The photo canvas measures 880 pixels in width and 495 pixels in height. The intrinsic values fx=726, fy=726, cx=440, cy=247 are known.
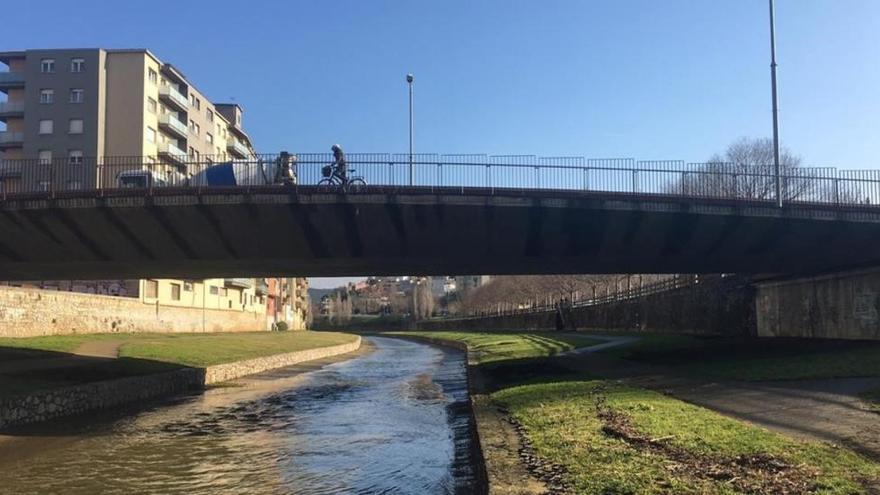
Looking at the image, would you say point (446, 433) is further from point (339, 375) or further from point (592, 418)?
point (339, 375)

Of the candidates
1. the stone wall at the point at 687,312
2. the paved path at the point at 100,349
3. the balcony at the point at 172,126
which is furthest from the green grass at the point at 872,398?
the balcony at the point at 172,126

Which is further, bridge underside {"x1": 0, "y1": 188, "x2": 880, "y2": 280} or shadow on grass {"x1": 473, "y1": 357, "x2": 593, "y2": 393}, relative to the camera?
bridge underside {"x1": 0, "y1": 188, "x2": 880, "y2": 280}

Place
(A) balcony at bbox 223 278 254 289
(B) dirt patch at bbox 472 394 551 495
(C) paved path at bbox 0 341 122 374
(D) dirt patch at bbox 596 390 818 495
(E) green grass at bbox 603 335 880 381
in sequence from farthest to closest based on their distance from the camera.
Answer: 1. (A) balcony at bbox 223 278 254 289
2. (C) paved path at bbox 0 341 122 374
3. (E) green grass at bbox 603 335 880 381
4. (B) dirt patch at bbox 472 394 551 495
5. (D) dirt patch at bbox 596 390 818 495

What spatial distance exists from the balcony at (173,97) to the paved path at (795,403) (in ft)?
227

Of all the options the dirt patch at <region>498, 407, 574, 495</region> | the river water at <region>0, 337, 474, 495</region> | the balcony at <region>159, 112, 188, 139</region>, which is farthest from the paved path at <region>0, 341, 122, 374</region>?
the balcony at <region>159, 112, 188, 139</region>

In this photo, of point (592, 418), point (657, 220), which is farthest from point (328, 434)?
point (657, 220)

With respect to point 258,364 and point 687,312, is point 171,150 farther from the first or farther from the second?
point 687,312

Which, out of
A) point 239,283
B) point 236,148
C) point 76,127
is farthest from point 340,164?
point 236,148

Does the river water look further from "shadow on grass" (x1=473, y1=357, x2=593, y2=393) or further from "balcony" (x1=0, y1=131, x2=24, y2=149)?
"balcony" (x1=0, y1=131, x2=24, y2=149)

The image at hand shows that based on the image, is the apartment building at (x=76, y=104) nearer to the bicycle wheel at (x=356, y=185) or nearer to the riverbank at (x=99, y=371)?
the riverbank at (x=99, y=371)

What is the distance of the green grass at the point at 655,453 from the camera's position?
7793 mm

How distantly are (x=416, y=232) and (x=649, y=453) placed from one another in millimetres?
15791

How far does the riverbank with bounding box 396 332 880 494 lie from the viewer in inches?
306

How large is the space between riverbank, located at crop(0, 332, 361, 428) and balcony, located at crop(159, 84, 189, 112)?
136 feet
